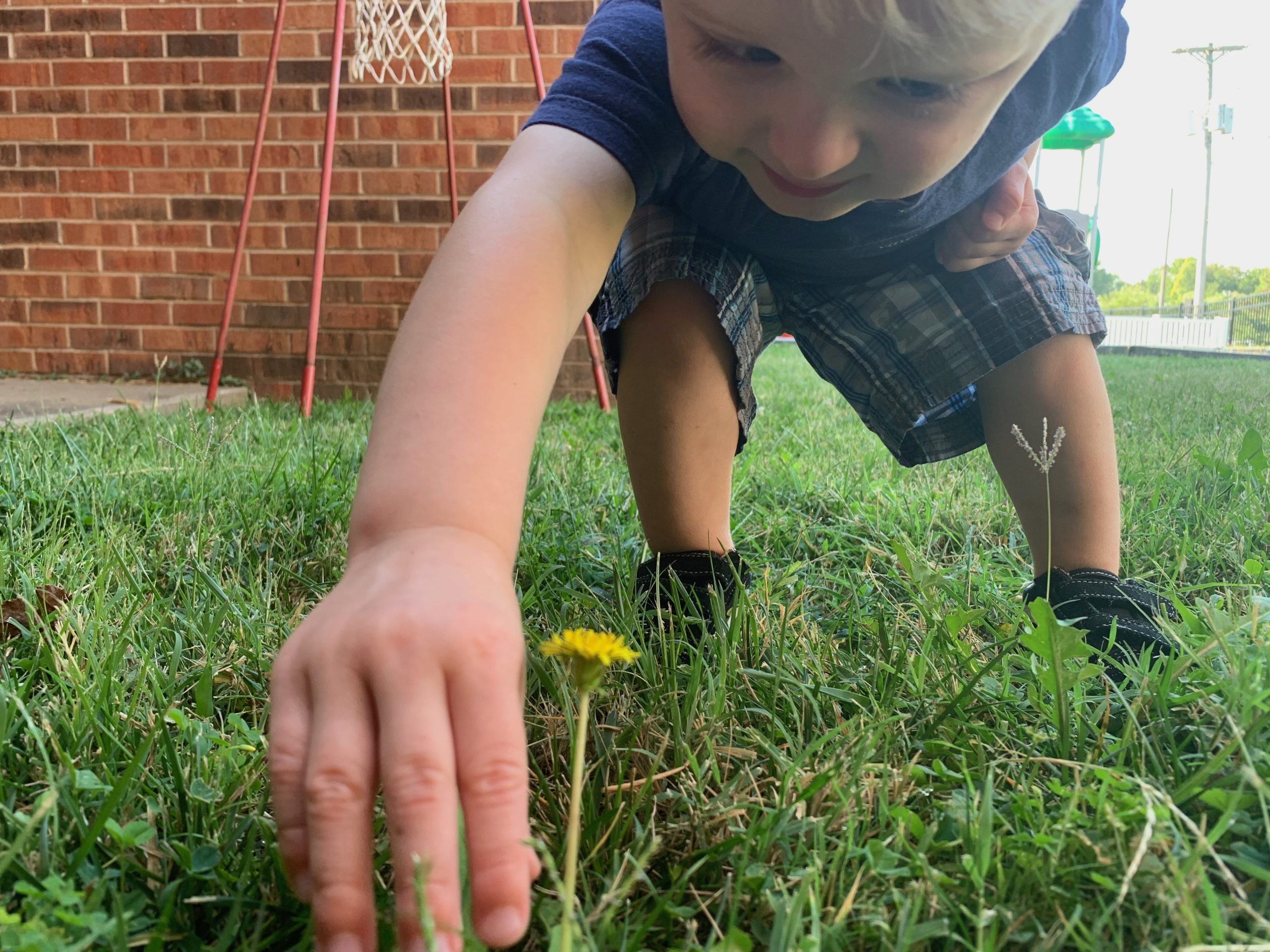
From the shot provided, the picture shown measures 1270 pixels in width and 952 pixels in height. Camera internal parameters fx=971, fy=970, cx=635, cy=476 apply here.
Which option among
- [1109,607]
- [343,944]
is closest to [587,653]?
[343,944]

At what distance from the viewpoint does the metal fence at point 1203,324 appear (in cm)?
305

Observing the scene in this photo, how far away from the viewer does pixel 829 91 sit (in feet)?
2.11

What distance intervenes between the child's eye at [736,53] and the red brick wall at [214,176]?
2.66 metres

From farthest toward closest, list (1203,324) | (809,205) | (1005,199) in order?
(1203,324)
(1005,199)
(809,205)

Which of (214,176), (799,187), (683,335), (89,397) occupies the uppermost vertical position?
(214,176)

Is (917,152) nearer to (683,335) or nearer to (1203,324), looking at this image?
(683,335)

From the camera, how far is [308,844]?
49cm

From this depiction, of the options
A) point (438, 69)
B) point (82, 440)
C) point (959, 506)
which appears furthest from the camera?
point (438, 69)

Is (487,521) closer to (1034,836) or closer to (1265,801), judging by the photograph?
(1034,836)

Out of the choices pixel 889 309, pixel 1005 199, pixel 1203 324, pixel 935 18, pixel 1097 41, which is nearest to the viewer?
pixel 935 18

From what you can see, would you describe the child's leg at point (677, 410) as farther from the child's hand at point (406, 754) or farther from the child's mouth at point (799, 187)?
the child's hand at point (406, 754)

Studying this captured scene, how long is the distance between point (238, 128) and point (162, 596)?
9.28 ft

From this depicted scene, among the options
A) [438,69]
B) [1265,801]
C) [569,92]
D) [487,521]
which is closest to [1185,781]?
[1265,801]

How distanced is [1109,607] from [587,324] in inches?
89.7
